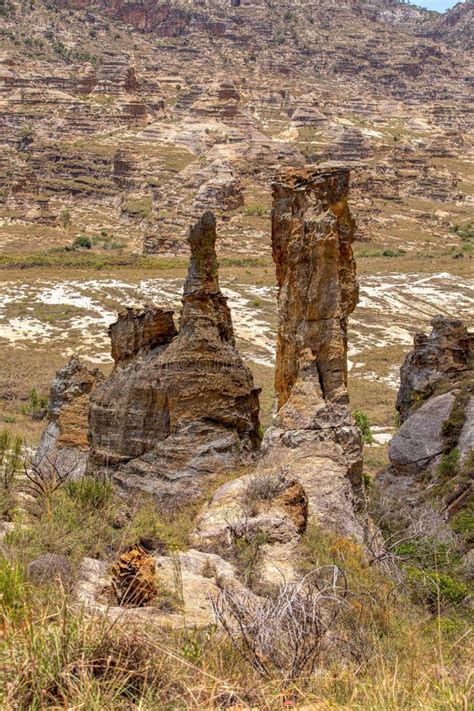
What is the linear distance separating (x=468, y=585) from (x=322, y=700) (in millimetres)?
5194

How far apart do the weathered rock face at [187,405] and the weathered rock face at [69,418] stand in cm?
211

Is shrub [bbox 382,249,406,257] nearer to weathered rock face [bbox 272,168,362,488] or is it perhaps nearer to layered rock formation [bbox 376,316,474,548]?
layered rock formation [bbox 376,316,474,548]

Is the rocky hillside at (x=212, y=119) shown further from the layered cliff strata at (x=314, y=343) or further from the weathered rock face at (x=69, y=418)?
the layered cliff strata at (x=314, y=343)

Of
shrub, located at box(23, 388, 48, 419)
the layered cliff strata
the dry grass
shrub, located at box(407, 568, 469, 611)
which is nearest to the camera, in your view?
the dry grass

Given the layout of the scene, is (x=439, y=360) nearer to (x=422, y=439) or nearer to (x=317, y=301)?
(x=422, y=439)

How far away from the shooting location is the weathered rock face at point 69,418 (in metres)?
12.5

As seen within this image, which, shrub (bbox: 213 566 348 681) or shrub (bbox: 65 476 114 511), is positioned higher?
shrub (bbox: 213 566 348 681)

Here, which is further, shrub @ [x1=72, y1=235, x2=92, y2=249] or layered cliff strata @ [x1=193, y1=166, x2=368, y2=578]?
shrub @ [x1=72, y1=235, x2=92, y2=249]

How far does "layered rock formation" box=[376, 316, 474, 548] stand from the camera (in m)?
10.9

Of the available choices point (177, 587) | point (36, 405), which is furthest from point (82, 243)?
point (177, 587)

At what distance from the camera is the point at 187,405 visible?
9.65 m

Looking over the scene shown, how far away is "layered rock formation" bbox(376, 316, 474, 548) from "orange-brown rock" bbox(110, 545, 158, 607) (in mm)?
4044

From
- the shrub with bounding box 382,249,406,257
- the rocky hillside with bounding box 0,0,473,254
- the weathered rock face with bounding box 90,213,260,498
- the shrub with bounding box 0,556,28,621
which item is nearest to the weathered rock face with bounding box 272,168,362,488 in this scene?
the weathered rock face with bounding box 90,213,260,498

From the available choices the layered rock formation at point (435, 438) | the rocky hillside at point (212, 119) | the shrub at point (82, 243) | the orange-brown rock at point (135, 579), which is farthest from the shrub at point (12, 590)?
the shrub at point (82, 243)
